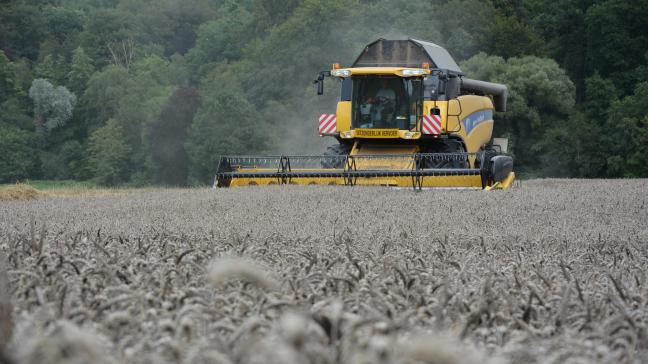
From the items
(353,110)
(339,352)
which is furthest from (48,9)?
(339,352)

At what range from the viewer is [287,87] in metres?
69.5

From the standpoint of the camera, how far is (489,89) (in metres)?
26.3

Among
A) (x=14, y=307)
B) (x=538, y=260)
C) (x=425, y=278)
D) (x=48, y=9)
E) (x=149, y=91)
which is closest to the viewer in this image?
(x=14, y=307)

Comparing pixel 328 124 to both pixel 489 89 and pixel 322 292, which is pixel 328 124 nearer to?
pixel 489 89

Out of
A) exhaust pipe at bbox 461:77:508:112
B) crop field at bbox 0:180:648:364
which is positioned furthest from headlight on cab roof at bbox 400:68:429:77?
crop field at bbox 0:180:648:364

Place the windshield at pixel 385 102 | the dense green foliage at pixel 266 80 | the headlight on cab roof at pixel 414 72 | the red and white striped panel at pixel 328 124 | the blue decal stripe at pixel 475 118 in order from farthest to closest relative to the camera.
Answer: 1. the dense green foliage at pixel 266 80
2. the blue decal stripe at pixel 475 118
3. the red and white striped panel at pixel 328 124
4. the windshield at pixel 385 102
5. the headlight on cab roof at pixel 414 72

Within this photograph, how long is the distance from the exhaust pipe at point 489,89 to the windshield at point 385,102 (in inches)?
103

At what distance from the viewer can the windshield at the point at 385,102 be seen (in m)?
21.1

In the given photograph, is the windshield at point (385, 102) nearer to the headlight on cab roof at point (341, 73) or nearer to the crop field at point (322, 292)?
the headlight on cab roof at point (341, 73)

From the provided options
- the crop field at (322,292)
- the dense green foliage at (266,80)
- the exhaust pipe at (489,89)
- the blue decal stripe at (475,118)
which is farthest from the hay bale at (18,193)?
the dense green foliage at (266,80)

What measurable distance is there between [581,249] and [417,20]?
56.9m

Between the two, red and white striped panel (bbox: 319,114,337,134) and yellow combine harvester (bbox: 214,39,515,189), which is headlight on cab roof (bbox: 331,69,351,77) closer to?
yellow combine harvester (bbox: 214,39,515,189)

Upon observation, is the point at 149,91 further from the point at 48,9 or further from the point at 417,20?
the point at 417,20

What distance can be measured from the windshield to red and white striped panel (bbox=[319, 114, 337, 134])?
1.57 ft
